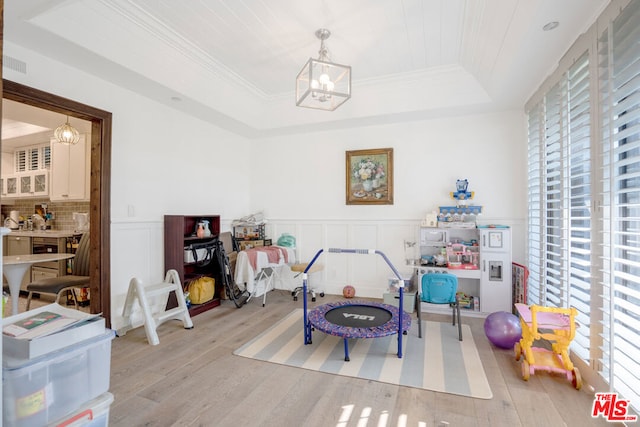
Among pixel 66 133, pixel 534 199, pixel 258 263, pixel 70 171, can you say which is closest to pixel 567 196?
pixel 534 199

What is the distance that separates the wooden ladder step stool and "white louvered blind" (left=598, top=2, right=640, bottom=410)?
12.4 ft

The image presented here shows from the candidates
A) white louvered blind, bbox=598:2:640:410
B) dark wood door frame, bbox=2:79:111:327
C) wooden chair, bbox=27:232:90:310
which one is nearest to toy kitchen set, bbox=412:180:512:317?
white louvered blind, bbox=598:2:640:410

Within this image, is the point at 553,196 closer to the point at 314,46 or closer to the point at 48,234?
the point at 314,46

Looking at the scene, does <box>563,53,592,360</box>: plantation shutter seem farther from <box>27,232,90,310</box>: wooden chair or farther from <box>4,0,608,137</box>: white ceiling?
<box>27,232,90,310</box>: wooden chair

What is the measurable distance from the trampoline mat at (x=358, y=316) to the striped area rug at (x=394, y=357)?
250 mm

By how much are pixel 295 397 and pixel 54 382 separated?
146cm

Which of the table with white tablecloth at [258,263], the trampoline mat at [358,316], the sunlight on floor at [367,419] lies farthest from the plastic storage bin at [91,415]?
the table with white tablecloth at [258,263]

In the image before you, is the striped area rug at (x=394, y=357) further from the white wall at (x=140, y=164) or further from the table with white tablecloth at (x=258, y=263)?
the white wall at (x=140, y=164)

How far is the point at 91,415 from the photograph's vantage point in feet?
5.32

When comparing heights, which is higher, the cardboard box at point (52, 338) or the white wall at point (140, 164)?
the white wall at point (140, 164)

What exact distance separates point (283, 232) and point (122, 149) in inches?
108

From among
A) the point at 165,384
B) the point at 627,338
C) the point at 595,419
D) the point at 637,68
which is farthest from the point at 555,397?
the point at 165,384

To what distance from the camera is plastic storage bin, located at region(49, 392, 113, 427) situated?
1.54 meters

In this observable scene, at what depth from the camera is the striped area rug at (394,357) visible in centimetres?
253
